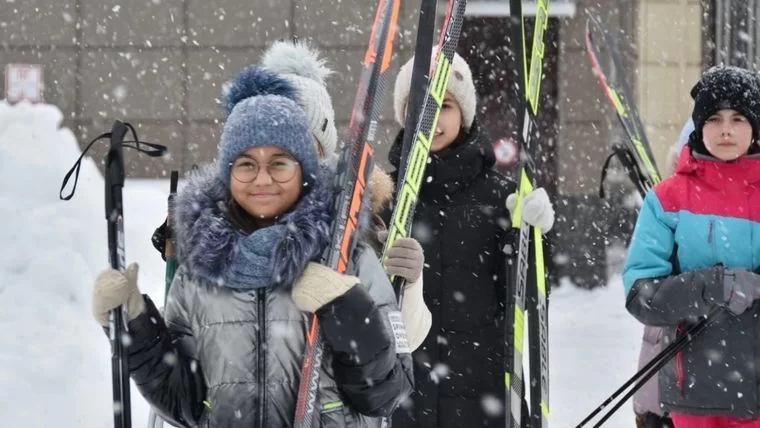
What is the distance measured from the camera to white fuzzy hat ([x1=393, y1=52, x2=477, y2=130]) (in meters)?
4.26

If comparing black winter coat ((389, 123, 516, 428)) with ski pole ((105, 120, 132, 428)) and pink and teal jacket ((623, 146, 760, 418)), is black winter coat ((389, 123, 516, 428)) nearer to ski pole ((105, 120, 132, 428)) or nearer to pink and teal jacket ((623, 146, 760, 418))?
pink and teal jacket ((623, 146, 760, 418))

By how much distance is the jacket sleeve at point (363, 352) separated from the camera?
259 cm

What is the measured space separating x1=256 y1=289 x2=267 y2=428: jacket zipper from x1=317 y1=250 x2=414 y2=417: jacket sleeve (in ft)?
0.45

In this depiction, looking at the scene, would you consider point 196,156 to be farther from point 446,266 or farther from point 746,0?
point 446,266

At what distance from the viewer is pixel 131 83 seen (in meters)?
10.2

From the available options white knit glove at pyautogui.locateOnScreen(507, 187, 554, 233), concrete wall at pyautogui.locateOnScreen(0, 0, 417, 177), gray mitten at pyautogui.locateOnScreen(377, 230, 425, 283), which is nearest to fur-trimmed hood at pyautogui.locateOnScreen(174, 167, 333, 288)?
gray mitten at pyautogui.locateOnScreen(377, 230, 425, 283)

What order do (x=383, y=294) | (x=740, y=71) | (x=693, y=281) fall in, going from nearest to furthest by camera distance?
(x=383, y=294) → (x=693, y=281) → (x=740, y=71)

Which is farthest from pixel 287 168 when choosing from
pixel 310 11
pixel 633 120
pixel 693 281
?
pixel 310 11

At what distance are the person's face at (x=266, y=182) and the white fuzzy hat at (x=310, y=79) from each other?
704mm

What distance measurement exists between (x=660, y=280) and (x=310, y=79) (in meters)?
1.13

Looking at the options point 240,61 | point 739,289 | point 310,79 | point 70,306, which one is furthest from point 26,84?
point 739,289

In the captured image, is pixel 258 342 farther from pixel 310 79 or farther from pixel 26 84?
pixel 26 84

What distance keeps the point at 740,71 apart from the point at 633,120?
1.80 m

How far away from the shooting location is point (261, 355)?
2.66m
